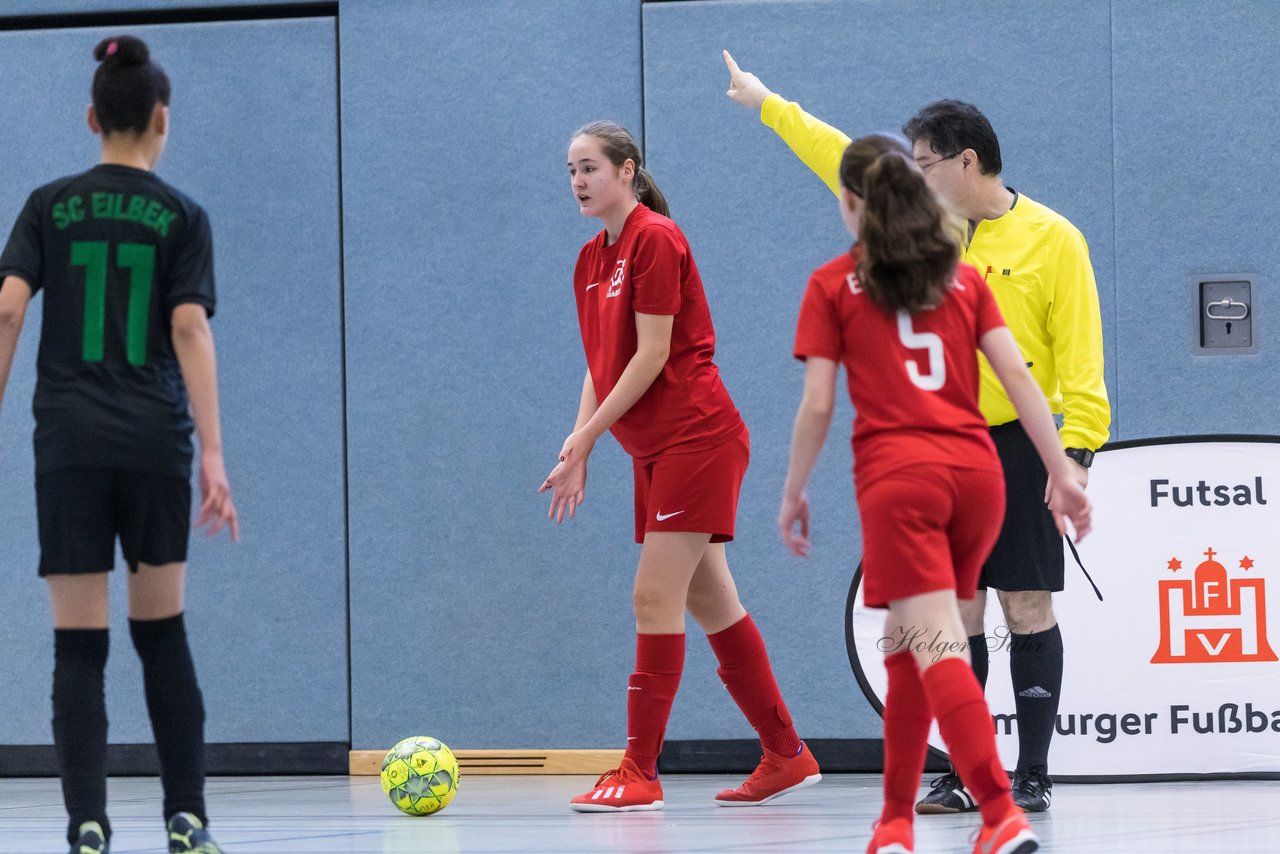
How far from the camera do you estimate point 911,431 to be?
9.57ft

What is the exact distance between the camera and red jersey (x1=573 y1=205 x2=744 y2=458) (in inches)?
166

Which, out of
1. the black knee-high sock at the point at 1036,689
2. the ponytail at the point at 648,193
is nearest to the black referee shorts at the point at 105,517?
the ponytail at the point at 648,193

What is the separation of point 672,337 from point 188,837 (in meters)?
1.93

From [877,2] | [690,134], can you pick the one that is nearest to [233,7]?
[690,134]

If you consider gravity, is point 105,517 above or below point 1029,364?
below

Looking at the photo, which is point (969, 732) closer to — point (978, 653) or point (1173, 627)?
point (978, 653)

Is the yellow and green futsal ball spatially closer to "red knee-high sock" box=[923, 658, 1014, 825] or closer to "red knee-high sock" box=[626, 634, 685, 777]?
"red knee-high sock" box=[626, 634, 685, 777]

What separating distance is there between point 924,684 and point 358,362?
342 centimetres

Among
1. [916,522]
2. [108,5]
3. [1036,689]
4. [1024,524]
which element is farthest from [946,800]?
[108,5]

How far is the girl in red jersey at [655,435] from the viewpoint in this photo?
4.20 m

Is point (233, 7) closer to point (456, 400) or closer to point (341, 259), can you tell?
point (341, 259)

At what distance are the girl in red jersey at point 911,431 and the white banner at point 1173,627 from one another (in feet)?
7.47

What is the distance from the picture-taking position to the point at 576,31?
574cm

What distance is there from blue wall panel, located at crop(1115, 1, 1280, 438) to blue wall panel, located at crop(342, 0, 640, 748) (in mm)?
1792
